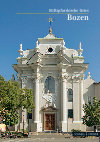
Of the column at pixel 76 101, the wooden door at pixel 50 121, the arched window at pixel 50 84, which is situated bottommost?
the wooden door at pixel 50 121

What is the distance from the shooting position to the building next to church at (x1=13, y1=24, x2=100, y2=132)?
55.9 m

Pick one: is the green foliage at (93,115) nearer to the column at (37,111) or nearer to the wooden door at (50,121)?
the wooden door at (50,121)

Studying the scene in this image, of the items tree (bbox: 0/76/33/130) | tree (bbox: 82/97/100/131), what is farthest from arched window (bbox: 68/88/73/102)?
tree (bbox: 0/76/33/130)

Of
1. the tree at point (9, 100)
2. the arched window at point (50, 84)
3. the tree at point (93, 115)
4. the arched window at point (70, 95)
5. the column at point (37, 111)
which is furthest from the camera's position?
the arched window at point (50, 84)

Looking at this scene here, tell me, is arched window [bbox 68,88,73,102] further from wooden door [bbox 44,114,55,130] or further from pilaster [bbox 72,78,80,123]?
wooden door [bbox 44,114,55,130]

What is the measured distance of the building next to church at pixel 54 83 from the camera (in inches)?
2199

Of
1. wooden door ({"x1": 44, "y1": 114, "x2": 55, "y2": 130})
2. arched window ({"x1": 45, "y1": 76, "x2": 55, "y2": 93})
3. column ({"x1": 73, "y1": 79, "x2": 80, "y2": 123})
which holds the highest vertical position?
arched window ({"x1": 45, "y1": 76, "x2": 55, "y2": 93})

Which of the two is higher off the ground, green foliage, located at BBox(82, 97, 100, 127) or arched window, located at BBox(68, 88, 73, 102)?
arched window, located at BBox(68, 88, 73, 102)

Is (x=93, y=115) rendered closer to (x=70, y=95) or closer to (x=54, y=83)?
(x=70, y=95)

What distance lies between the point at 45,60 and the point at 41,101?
8.82 metres

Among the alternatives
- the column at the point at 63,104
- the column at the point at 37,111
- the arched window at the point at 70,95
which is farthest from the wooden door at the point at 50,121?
the arched window at the point at 70,95

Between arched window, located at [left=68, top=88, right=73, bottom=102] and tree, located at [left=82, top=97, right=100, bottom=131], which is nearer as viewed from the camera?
tree, located at [left=82, top=97, right=100, bottom=131]

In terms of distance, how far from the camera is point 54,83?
58.0 metres

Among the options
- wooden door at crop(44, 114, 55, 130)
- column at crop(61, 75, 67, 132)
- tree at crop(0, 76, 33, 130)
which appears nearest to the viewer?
tree at crop(0, 76, 33, 130)
